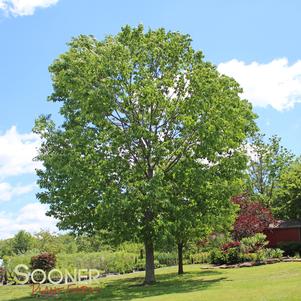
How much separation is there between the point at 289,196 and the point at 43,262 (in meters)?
26.5

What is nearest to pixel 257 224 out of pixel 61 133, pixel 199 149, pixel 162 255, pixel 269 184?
pixel 162 255

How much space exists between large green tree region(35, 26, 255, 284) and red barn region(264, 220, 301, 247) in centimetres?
2471

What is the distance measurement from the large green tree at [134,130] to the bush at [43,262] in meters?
7.99

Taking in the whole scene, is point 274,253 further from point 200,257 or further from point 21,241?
point 21,241

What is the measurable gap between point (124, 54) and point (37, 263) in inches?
619

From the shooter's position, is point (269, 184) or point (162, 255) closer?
point (162, 255)

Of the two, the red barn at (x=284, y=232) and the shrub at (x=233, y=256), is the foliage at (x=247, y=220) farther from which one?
the red barn at (x=284, y=232)

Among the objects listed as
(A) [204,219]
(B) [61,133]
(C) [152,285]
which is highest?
(B) [61,133]

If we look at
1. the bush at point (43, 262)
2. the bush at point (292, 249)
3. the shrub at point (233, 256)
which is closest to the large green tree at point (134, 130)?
the bush at point (43, 262)

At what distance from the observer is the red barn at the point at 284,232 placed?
45781 mm

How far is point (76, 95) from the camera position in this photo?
2275 centimetres

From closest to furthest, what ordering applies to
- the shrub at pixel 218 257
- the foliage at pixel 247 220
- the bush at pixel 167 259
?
the shrub at pixel 218 257 → the foliage at pixel 247 220 → the bush at pixel 167 259

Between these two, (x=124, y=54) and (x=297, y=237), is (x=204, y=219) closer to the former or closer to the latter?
(x=124, y=54)

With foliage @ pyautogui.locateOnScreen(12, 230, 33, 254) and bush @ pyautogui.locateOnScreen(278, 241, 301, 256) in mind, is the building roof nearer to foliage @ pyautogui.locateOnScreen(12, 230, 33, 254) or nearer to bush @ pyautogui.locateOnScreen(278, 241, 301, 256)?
bush @ pyautogui.locateOnScreen(278, 241, 301, 256)
